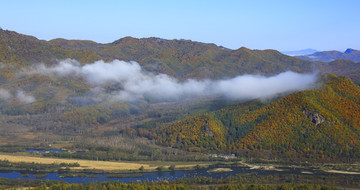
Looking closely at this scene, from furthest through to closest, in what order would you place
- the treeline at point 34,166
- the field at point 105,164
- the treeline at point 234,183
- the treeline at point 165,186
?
the field at point 105,164 < the treeline at point 34,166 < the treeline at point 234,183 < the treeline at point 165,186

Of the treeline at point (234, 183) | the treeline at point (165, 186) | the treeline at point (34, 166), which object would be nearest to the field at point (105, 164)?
the treeline at point (34, 166)

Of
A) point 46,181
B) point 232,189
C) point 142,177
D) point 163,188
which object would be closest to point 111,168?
point 142,177

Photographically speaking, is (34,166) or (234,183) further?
(34,166)

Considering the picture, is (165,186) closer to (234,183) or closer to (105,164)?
(234,183)

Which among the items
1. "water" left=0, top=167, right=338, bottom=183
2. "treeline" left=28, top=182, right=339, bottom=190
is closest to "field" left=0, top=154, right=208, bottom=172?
"water" left=0, top=167, right=338, bottom=183

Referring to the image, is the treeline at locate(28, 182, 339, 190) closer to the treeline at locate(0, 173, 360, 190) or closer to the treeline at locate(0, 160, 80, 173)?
the treeline at locate(0, 173, 360, 190)

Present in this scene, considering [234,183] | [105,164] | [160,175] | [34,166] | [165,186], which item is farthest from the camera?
[105,164]

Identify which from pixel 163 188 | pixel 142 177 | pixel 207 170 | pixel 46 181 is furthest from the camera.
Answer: pixel 207 170

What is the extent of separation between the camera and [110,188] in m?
134

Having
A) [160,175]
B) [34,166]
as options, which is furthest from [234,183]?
[34,166]

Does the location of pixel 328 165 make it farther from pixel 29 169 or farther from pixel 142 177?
pixel 29 169

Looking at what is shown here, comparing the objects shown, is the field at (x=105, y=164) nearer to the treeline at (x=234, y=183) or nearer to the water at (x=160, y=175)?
the water at (x=160, y=175)

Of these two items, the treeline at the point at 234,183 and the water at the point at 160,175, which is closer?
the treeline at the point at 234,183

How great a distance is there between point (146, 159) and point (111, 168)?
72.3 ft
